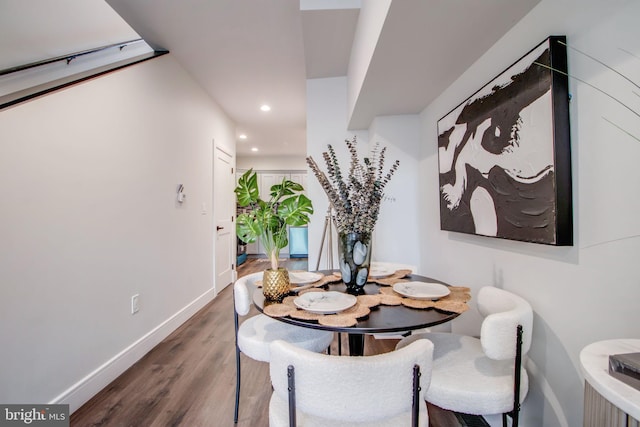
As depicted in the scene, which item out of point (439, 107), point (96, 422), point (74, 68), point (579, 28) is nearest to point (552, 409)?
point (579, 28)

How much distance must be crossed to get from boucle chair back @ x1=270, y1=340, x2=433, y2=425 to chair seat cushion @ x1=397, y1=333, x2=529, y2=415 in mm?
365

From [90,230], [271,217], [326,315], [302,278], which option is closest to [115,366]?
[90,230]

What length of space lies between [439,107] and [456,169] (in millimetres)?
635

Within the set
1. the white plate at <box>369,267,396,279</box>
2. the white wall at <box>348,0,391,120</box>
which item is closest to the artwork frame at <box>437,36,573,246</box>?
the white plate at <box>369,267,396,279</box>

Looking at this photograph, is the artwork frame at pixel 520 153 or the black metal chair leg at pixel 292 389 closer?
the black metal chair leg at pixel 292 389

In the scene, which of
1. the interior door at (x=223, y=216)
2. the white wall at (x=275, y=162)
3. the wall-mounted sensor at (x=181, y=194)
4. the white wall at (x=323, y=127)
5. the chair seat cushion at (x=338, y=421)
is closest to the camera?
the chair seat cushion at (x=338, y=421)

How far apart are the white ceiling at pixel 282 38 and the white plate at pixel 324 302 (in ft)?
4.00

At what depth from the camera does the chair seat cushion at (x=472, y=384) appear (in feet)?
3.20

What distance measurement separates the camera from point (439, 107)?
6.83 feet

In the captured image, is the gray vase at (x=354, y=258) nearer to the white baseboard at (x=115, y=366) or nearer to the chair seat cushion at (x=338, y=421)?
the chair seat cushion at (x=338, y=421)

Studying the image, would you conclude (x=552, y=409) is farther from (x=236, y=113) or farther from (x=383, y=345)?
(x=236, y=113)

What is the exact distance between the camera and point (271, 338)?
1.40 metres

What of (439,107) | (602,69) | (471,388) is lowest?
(471,388)

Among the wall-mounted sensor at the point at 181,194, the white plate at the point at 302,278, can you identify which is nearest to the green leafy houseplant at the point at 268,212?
the white plate at the point at 302,278
